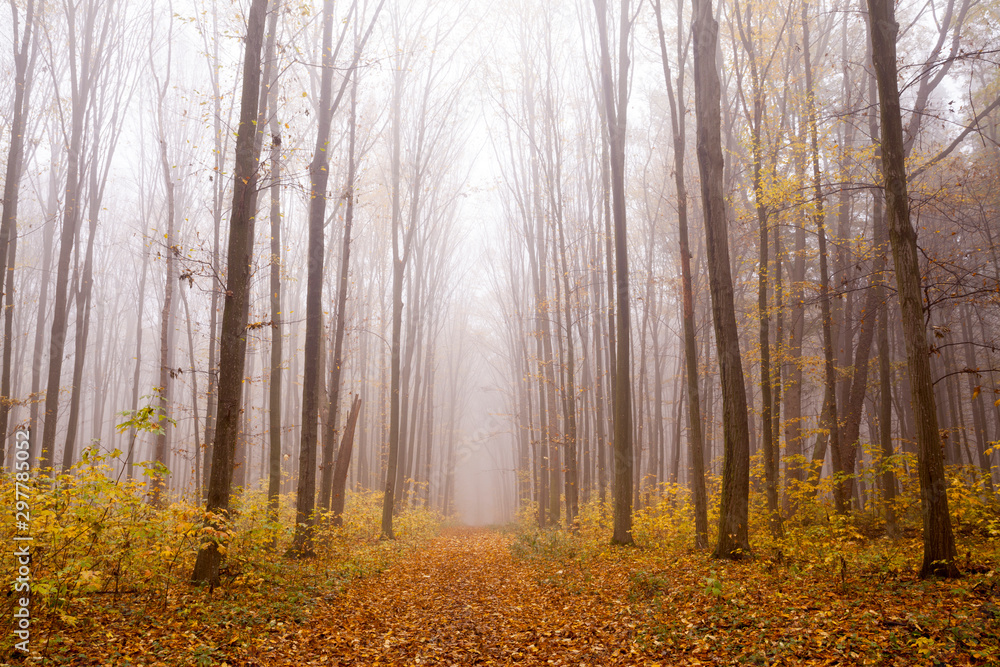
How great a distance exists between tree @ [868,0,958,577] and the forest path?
327cm

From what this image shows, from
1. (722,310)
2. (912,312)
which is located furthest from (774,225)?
(912,312)

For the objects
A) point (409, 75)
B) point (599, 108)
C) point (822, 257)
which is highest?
point (409, 75)

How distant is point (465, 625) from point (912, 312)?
6.04 metres

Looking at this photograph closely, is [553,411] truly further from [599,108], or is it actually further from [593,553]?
[599,108]

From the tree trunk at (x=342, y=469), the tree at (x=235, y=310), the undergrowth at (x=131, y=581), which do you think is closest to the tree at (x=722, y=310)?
the undergrowth at (x=131, y=581)

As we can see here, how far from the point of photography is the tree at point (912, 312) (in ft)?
16.8

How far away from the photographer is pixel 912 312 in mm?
5398

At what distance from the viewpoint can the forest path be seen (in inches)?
191

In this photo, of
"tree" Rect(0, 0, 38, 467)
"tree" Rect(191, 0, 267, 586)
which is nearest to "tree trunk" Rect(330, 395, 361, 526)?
"tree" Rect(0, 0, 38, 467)

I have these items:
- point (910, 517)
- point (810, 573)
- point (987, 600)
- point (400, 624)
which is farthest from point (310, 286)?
point (910, 517)

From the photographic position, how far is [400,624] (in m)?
5.98

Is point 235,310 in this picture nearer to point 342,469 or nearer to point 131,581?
point 131,581

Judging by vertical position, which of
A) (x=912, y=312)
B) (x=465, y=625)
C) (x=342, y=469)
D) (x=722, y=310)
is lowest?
(x=465, y=625)

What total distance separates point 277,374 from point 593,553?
7293mm
